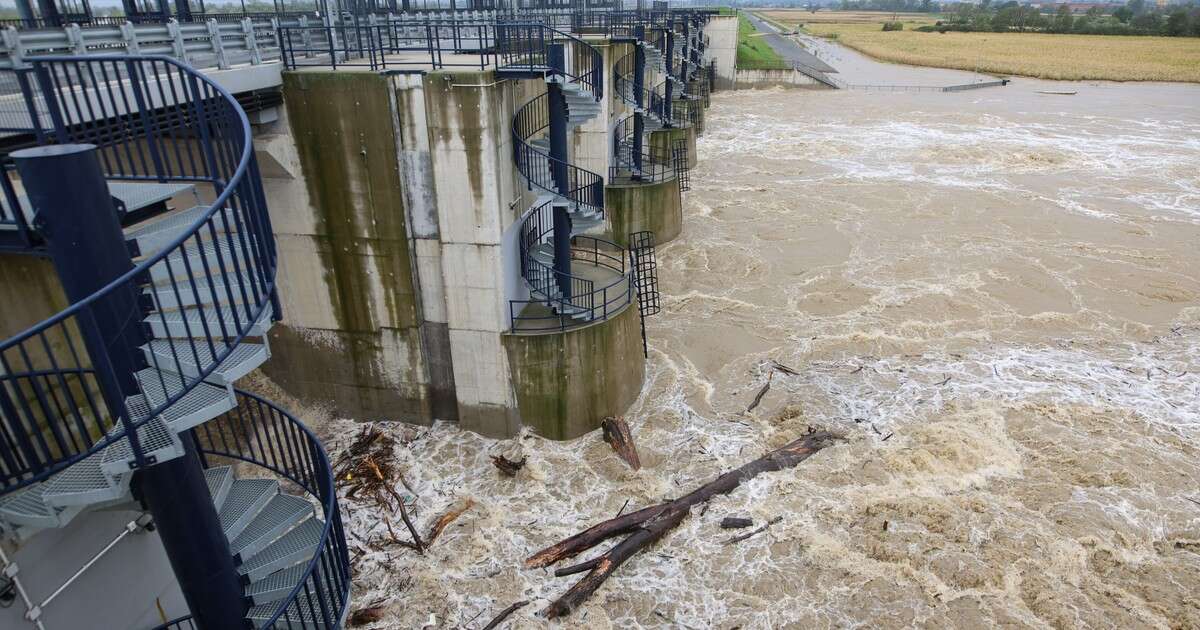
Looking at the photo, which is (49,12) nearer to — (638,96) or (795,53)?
(638,96)

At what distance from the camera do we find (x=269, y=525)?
23.8 ft

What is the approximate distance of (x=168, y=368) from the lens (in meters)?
5.17

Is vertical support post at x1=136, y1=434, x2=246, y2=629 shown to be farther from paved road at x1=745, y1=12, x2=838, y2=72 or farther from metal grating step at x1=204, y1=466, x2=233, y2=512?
paved road at x1=745, y1=12, x2=838, y2=72

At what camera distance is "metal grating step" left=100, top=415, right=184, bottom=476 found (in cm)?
488

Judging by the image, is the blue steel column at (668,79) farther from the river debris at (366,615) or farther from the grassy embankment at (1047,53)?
the grassy embankment at (1047,53)

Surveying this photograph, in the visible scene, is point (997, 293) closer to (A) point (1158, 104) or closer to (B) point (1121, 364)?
(B) point (1121, 364)

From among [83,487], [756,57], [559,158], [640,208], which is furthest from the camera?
[756,57]

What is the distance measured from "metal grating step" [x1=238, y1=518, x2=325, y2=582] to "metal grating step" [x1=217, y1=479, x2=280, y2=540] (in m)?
0.37

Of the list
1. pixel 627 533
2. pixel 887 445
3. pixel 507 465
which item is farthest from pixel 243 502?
pixel 887 445

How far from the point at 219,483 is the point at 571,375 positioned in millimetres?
6946

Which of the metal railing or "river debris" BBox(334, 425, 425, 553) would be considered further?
the metal railing

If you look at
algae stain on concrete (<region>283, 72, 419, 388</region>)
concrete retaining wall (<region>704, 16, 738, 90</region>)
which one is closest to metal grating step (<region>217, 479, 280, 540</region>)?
algae stain on concrete (<region>283, 72, 419, 388</region>)

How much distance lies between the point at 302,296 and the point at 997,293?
19108mm

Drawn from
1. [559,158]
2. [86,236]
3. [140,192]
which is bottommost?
[559,158]
